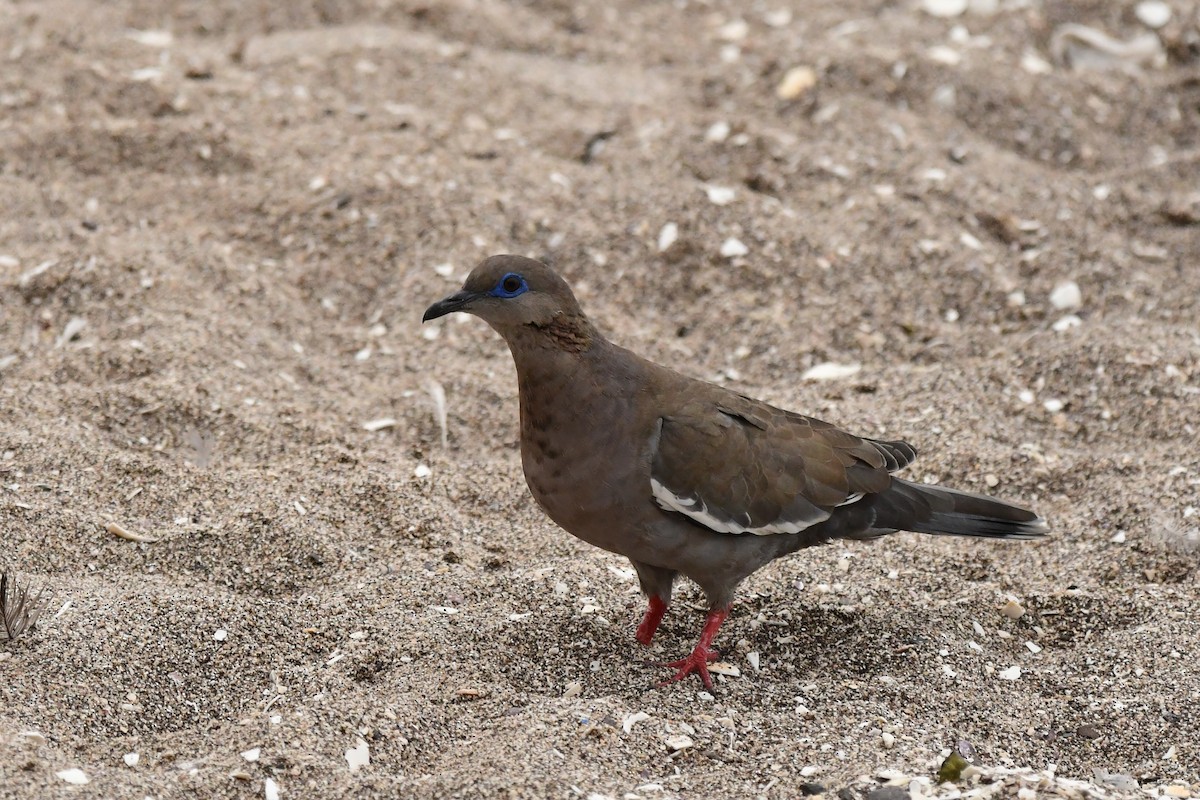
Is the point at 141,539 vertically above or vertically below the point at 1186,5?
below

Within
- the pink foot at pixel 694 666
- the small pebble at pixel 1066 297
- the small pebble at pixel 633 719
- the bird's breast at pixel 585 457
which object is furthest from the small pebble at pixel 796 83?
the small pebble at pixel 633 719

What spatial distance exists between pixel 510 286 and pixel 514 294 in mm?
23

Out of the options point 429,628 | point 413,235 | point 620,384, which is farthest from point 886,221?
point 429,628

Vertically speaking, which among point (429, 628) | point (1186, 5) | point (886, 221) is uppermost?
point (1186, 5)

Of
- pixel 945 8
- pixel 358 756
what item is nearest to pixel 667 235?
pixel 945 8

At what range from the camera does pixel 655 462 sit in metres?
3.59

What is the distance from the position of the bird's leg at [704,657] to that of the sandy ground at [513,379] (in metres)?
0.06

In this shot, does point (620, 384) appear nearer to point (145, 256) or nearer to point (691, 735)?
point (691, 735)

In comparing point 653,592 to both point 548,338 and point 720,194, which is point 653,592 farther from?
point 720,194

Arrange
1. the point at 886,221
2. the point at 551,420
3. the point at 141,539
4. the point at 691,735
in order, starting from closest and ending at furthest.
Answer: the point at 691,735 → the point at 551,420 → the point at 141,539 → the point at 886,221

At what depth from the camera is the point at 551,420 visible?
11.7ft

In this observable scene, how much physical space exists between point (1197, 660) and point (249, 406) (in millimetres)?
2932

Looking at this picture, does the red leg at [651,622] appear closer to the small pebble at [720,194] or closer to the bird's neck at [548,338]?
the bird's neck at [548,338]

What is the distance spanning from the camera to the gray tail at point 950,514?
392cm
